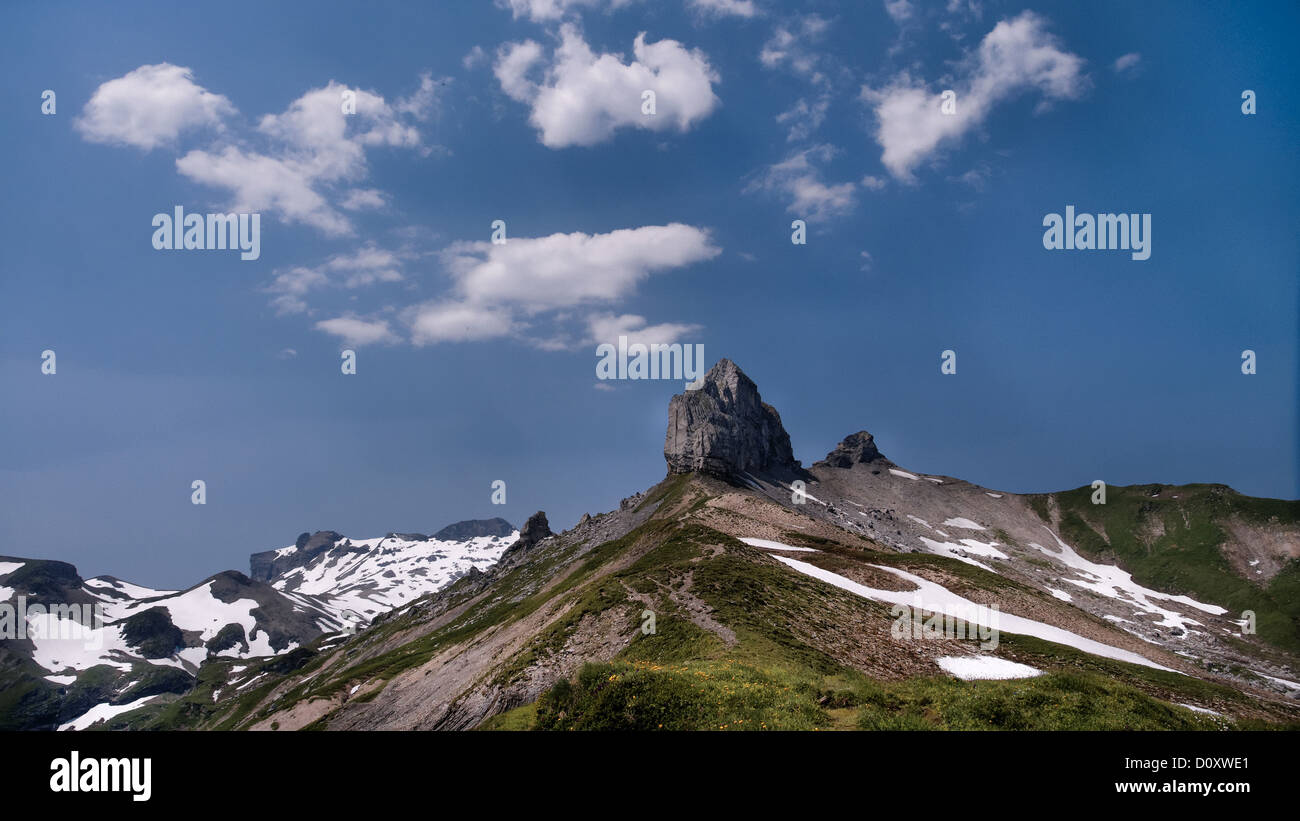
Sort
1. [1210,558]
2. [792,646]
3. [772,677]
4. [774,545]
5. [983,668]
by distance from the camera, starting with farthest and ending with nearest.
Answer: [1210,558]
[774,545]
[983,668]
[792,646]
[772,677]

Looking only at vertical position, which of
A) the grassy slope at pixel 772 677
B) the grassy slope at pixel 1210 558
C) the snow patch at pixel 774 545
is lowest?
the grassy slope at pixel 1210 558

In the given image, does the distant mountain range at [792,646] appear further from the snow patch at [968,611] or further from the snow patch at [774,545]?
the snow patch at [774,545]

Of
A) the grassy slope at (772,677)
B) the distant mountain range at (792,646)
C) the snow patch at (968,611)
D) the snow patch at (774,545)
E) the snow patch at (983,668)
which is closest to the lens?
the grassy slope at (772,677)

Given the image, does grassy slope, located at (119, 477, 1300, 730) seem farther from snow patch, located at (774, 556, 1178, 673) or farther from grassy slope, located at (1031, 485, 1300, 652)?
grassy slope, located at (1031, 485, 1300, 652)

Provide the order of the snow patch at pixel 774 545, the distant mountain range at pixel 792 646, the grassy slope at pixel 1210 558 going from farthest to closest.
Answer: the grassy slope at pixel 1210 558 < the snow patch at pixel 774 545 < the distant mountain range at pixel 792 646

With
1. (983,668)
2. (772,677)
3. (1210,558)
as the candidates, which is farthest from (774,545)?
(1210,558)

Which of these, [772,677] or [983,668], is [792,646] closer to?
[772,677]

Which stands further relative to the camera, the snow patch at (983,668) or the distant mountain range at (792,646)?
the snow patch at (983,668)

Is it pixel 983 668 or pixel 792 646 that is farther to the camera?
pixel 983 668

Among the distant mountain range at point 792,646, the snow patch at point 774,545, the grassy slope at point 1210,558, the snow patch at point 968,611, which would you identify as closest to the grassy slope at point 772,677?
the distant mountain range at point 792,646

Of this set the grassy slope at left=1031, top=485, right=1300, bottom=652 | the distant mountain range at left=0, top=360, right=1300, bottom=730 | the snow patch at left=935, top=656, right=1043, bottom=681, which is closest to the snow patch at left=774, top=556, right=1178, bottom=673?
the distant mountain range at left=0, top=360, right=1300, bottom=730
